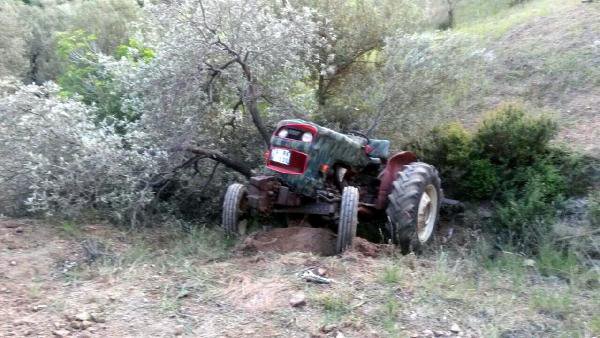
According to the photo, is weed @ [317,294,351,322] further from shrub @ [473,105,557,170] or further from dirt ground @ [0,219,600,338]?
shrub @ [473,105,557,170]

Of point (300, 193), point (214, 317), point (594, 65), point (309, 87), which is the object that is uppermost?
point (594, 65)

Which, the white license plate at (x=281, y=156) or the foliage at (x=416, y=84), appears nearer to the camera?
the white license plate at (x=281, y=156)

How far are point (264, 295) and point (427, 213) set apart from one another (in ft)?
10.1

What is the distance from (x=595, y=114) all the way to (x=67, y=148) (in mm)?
7805

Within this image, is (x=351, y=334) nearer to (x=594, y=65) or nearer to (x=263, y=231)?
(x=263, y=231)

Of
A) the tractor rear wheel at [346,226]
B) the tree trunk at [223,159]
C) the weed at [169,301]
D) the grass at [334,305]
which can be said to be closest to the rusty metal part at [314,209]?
the tractor rear wheel at [346,226]

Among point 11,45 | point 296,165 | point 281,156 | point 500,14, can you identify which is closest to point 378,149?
point 296,165

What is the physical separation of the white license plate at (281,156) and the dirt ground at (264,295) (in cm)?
99

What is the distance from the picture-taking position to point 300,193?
23.1 feet

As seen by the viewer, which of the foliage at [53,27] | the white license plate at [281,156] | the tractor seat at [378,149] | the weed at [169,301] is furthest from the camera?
the foliage at [53,27]

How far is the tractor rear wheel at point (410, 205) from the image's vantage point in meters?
6.86

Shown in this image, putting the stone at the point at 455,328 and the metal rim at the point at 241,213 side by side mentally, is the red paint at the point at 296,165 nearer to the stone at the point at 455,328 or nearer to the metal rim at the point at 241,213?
the metal rim at the point at 241,213

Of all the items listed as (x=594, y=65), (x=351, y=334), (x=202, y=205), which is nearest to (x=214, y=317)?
(x=351, y=334)

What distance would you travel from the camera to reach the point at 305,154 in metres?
6.93
